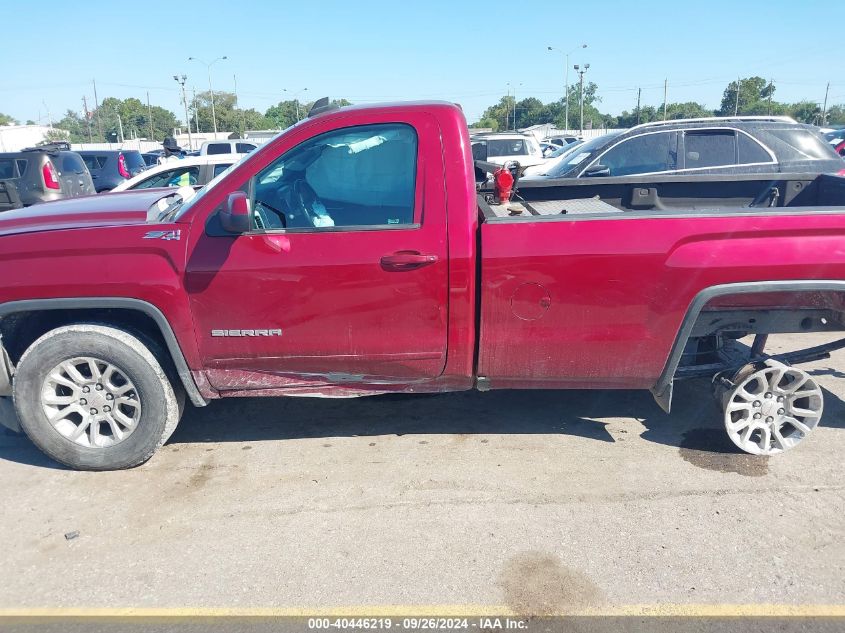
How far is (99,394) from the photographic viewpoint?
3775 mm

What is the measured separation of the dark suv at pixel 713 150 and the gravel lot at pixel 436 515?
13.8ft

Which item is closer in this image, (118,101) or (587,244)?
(587,244)

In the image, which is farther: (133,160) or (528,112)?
(528,112)

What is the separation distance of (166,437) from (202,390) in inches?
14.2

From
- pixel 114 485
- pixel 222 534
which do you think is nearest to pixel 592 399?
pixel 222 534

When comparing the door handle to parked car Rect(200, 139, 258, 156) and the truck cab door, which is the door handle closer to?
the truck cab door

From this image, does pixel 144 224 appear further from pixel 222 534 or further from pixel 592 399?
pixel 592 399

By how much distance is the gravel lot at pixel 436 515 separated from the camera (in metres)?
2.87

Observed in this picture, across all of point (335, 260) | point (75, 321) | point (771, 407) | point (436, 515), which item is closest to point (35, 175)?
point (75, 321)

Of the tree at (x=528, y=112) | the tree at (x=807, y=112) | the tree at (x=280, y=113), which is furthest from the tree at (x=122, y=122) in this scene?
the tree at (x=807, y=112)

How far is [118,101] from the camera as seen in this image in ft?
350

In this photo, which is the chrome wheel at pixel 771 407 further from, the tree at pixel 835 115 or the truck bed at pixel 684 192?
the tree at pixel 835 115

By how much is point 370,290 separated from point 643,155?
19.5 ft

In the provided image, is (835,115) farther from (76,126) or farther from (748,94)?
(76,126)
